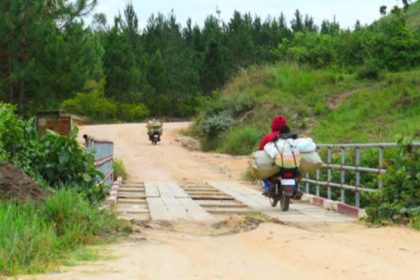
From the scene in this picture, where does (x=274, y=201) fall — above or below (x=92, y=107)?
below

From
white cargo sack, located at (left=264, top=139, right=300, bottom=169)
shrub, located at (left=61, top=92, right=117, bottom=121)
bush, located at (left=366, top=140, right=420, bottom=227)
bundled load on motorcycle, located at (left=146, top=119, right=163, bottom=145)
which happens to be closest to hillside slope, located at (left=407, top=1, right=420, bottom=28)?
bundled load on motorcycle, located at (left=146, top=119, right=163, bottom=145)

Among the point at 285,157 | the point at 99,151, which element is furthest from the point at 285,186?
the point at 99,151

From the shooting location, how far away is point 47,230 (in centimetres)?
759

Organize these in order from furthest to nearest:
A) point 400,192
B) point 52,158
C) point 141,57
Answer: point 141,57 → point 400,192 → point 52,158

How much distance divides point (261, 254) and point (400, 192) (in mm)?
3627

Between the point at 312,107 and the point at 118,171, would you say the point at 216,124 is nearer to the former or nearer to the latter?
the point at 312,107

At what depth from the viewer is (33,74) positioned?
23.7m

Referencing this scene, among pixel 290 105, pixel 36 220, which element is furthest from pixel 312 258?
pixel 290 105

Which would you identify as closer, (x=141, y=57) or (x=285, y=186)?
(x=285, y=186)

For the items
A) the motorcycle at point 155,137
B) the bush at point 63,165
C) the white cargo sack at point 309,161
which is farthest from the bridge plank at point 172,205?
the motorcycle at point 155,137

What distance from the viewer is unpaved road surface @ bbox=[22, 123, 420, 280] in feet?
20.9

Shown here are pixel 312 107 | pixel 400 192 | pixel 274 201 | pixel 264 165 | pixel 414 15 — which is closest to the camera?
pixel 400 192

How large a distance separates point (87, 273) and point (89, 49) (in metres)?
19.0

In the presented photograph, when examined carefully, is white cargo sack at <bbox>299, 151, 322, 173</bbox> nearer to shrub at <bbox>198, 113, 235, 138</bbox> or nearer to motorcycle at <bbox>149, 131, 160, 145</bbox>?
shrub at <bbox>198, 113, 235, 138</bbox>
